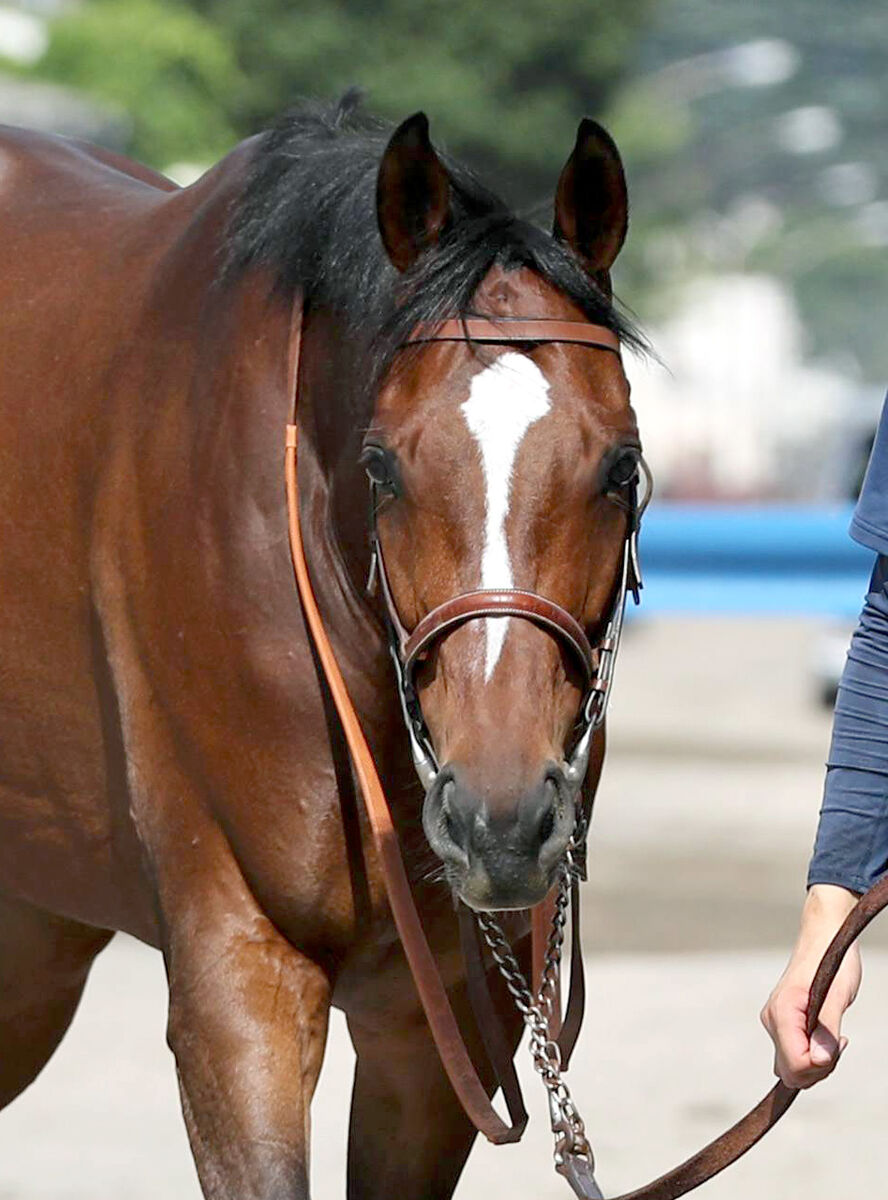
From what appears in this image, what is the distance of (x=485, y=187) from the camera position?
354 centimetres

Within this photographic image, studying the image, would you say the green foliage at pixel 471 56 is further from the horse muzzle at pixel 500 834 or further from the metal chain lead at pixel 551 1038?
the horse muzzle at pixel 500 834

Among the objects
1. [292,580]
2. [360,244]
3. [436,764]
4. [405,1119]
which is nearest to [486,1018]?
[405,1119]

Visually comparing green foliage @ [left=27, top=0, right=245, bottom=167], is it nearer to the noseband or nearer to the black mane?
the black mane

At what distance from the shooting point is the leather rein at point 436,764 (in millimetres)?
3131

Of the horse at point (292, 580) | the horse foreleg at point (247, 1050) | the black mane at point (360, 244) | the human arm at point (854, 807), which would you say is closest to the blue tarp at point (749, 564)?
the horse at point (292, 580)

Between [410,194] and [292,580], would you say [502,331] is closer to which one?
[410,194]

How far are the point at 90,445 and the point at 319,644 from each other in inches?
24.7

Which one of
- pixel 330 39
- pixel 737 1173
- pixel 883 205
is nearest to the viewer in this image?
pixel 737 1173

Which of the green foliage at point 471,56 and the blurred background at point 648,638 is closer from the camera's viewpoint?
the blurred background at point 648,638

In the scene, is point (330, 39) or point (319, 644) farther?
point (330, 39)

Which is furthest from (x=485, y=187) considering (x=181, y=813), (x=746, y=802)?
(x=746, y=802)

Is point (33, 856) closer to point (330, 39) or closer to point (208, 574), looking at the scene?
point (208, 574)

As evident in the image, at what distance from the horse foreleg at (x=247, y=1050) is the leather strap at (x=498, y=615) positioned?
56 cm

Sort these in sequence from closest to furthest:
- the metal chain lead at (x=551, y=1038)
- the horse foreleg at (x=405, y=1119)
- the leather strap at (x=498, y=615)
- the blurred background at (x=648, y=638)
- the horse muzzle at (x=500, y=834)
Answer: the horse muzzle at (x=500, y=834), the leather strap at (x=498, y=615), the metal chain lead at (x=551, y=1038), the horse foreleg at (x=405, y=1119), the blurred background at (x=648, y=638)
